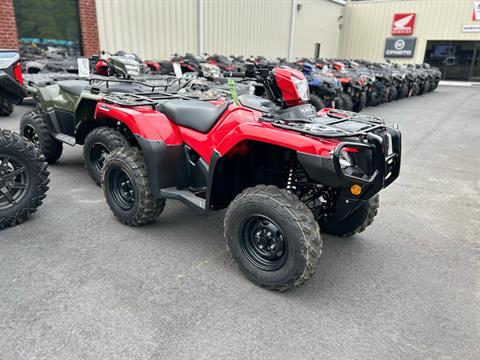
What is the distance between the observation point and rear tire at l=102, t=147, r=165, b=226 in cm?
344

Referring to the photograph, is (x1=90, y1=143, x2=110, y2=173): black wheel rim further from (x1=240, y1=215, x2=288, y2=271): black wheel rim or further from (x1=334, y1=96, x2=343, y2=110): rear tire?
(x1=334, y1=96, x2=343, y2=110): rear tire

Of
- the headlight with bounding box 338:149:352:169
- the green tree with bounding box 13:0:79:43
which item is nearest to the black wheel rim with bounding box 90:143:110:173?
the headlight with bounding box 338:149:352:169

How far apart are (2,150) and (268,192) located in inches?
97.6

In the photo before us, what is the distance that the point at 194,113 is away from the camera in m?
3.30

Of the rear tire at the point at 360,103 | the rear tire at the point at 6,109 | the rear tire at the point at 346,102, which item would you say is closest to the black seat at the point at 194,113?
the rear tire at the point at 6,109

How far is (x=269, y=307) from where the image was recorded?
8.68 ft

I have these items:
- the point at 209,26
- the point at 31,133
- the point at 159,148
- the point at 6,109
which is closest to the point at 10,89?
the point at 159,148

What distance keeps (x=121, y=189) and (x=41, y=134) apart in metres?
2.18

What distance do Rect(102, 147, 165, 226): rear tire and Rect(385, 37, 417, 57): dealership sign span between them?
97.0 ft

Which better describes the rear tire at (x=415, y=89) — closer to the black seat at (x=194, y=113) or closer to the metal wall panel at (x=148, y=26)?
the metal wall panel at (x=148, y=26)

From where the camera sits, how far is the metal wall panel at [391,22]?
85.9 ft

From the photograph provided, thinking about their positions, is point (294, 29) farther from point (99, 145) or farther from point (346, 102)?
point (99, 145)

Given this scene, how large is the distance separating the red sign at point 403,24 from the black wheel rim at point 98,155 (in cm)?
2926

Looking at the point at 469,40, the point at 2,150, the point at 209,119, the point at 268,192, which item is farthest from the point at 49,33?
the point at 469,40
